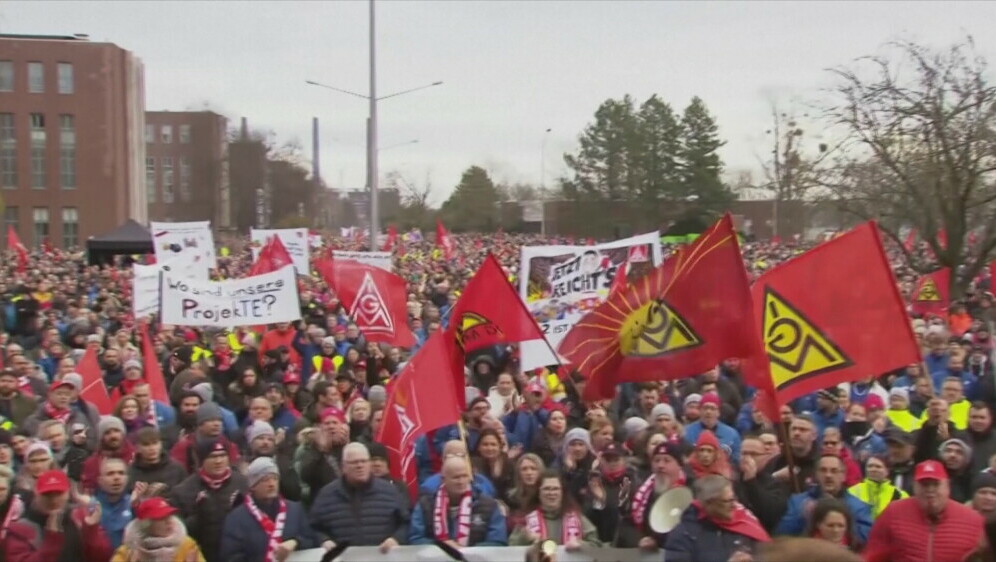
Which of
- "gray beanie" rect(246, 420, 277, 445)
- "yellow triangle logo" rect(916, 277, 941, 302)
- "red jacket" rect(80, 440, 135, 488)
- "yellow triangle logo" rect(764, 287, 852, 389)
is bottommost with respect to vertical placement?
"red jacket" rect(80, 440, 135, 488)

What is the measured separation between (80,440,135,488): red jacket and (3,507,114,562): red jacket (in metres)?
1.22

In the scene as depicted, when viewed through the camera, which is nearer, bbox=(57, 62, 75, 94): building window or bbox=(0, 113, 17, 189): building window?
bbox=(57, 62, 75, 94): building window

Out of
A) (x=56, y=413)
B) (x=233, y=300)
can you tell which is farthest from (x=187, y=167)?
(x=56, y=413)

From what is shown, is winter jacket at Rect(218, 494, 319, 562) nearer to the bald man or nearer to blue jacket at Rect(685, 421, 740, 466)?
the bald man

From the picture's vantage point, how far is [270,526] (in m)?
5.97

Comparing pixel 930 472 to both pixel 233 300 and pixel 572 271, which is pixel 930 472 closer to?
pixel 572 271

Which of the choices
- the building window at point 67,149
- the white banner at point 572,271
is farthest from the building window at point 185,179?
the white banner at point 572,271

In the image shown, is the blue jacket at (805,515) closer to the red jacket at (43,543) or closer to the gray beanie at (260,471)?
the gray beanie at (260,471)

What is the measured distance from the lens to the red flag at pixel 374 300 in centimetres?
1232

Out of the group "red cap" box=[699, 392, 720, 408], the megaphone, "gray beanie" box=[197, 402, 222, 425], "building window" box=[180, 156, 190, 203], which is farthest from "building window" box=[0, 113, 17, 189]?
the megaphone

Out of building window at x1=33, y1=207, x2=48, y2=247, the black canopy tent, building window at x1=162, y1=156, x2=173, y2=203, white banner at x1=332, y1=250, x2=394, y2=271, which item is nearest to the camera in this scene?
white banner at x1=332, y1=250, x2=394, y2=271

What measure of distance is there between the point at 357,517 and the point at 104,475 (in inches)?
54.6

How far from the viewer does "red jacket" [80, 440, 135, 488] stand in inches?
280

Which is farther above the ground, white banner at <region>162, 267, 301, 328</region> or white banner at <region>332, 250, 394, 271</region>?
white banner at <region>332, 250, 394, 271</region>
